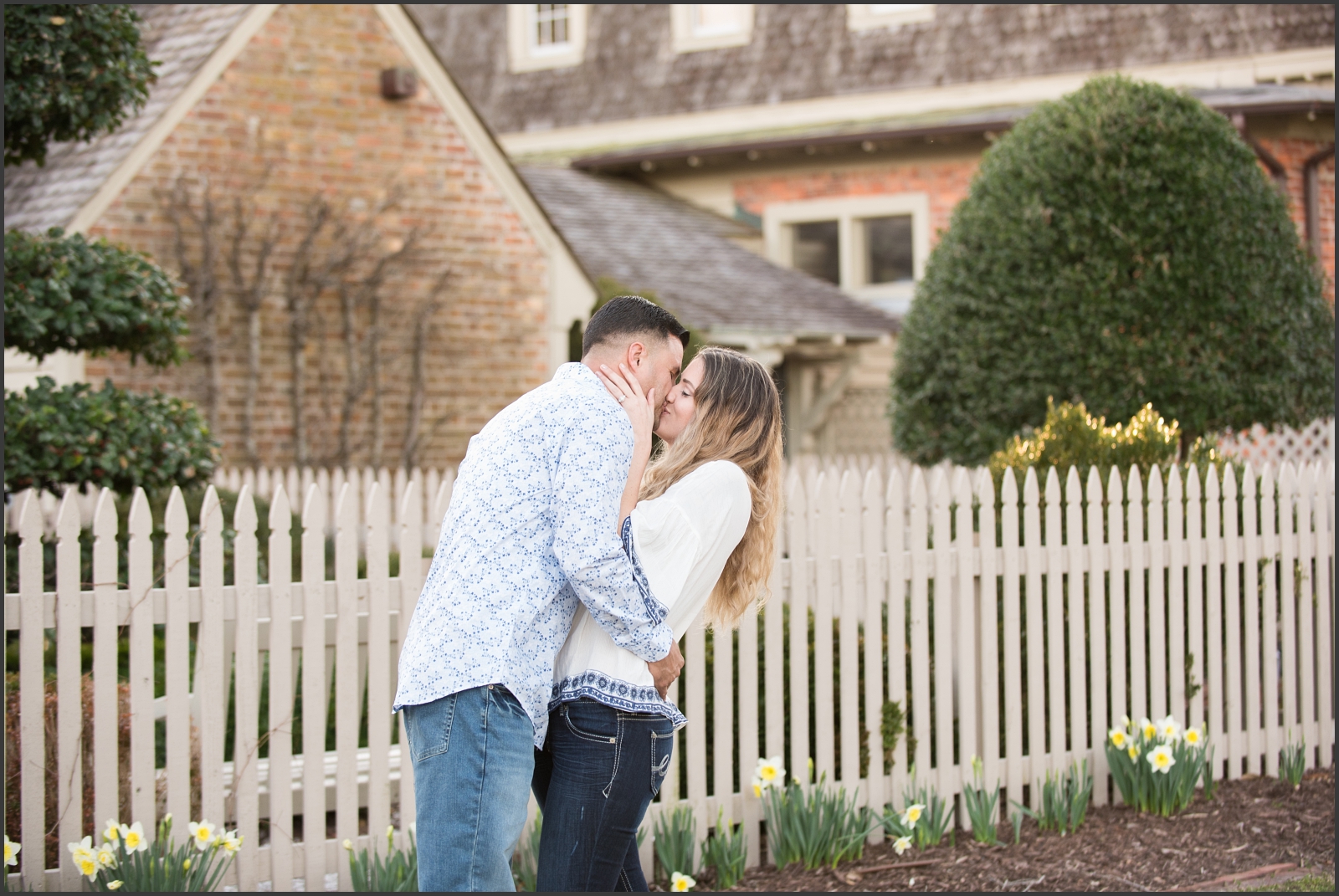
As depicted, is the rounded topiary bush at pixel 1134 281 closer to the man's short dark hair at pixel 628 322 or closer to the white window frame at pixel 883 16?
the man's short dark hair at pixel 628 322

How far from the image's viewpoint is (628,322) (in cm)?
288

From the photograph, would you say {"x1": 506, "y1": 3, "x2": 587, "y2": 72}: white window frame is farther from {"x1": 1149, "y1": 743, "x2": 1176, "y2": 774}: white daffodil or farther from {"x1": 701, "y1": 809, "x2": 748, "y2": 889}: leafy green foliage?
{"x1": 701, "y1": 809, "x2": 748, "y2": 889}: leafy green foliage

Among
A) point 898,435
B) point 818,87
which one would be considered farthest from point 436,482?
point 818,87

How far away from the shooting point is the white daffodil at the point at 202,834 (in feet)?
13.5

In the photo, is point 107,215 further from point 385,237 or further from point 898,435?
point 898,435

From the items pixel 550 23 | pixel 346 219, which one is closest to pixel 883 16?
pixel 550 23

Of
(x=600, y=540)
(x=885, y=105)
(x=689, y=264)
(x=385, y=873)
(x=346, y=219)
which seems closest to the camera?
(x=600, y=540)

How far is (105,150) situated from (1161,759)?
8.68 metres

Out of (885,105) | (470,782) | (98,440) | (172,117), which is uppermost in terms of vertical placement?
(885,105)

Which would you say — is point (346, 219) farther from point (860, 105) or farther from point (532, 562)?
point (532, 562)

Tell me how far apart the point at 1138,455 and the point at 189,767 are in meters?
4.42

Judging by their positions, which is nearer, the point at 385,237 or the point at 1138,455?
the point at 1138,455

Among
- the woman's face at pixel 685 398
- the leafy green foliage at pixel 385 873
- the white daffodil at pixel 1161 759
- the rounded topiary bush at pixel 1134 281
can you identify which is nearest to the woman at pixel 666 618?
the woman's face at pixel 685 398

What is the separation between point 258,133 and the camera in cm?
1079
